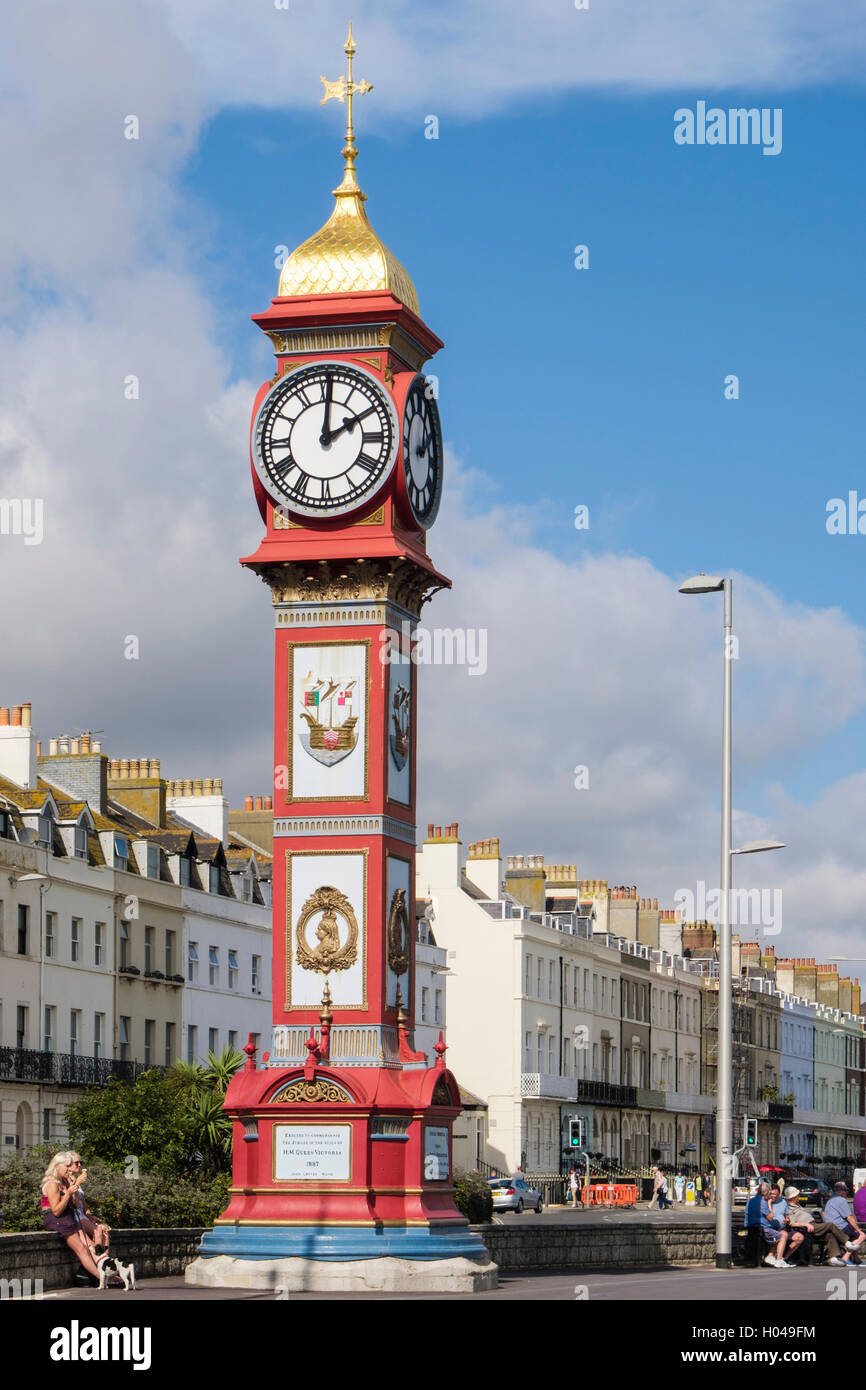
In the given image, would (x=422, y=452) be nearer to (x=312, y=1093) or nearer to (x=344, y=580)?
(x=344, y=580)

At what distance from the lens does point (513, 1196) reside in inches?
2825

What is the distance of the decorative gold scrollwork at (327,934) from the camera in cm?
3023

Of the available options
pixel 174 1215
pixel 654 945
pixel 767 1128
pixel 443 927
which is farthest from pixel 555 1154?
pixel 174 1215

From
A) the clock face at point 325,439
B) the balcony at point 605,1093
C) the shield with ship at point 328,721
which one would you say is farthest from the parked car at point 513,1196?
the clock face at point 325,439

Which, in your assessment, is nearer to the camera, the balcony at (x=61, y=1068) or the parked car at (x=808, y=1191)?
the balcony at (x=61, y=1068)

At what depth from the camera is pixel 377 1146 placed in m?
29.6

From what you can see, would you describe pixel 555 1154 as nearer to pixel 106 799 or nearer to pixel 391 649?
pixel 106 799

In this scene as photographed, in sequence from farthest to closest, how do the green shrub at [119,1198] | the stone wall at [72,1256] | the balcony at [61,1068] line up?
the balcony at [61,1068] → the green shrub at [119,1198] → the stone wall at [72,1256]

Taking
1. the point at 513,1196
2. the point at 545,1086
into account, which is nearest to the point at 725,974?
the point at 513,1196

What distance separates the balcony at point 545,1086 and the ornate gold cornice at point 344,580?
2400 inches

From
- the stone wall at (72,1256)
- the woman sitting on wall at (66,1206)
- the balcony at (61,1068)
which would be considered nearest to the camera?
the stone wall at (72,1256)

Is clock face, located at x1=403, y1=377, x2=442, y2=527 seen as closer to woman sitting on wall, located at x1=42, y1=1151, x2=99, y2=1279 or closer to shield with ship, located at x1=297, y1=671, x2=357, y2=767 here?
shield with ship, located at x1=297, y1=671, x2=357, y2=767

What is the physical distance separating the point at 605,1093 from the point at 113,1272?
75.1 metres

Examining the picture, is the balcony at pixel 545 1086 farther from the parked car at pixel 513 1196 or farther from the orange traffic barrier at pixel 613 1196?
the parked car at pixel 513 1196
